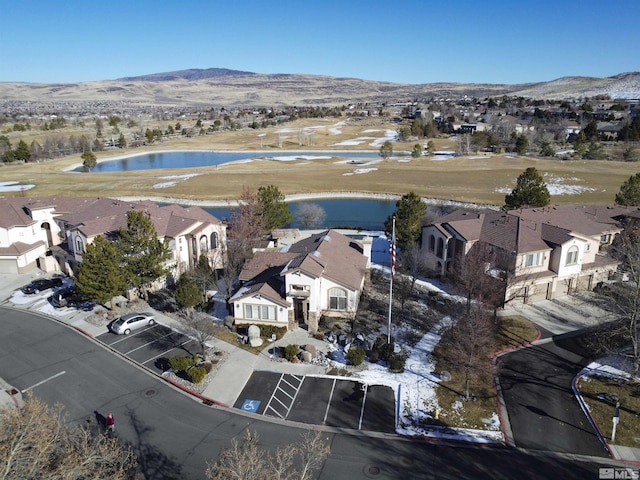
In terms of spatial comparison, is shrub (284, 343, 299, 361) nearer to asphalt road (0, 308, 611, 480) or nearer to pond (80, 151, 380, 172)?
asphalt road (0, 308, 611, 480)

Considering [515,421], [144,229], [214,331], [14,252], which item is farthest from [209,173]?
[515,421]

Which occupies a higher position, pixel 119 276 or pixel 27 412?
pixel 27 412

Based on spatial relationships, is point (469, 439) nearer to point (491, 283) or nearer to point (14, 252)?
point (491, 283)

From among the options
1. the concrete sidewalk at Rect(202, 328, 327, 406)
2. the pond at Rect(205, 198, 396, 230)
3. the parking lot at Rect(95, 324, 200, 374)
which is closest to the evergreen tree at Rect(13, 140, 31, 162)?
the pond at Rect(205, 198, 396, 230)

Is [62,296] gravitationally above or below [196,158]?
above

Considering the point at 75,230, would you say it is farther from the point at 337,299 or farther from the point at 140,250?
the point at 337,299

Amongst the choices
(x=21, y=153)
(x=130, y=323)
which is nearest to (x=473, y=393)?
(x=130, y=323)

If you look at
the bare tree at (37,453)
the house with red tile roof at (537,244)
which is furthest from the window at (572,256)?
the bare tree at (37,453)
